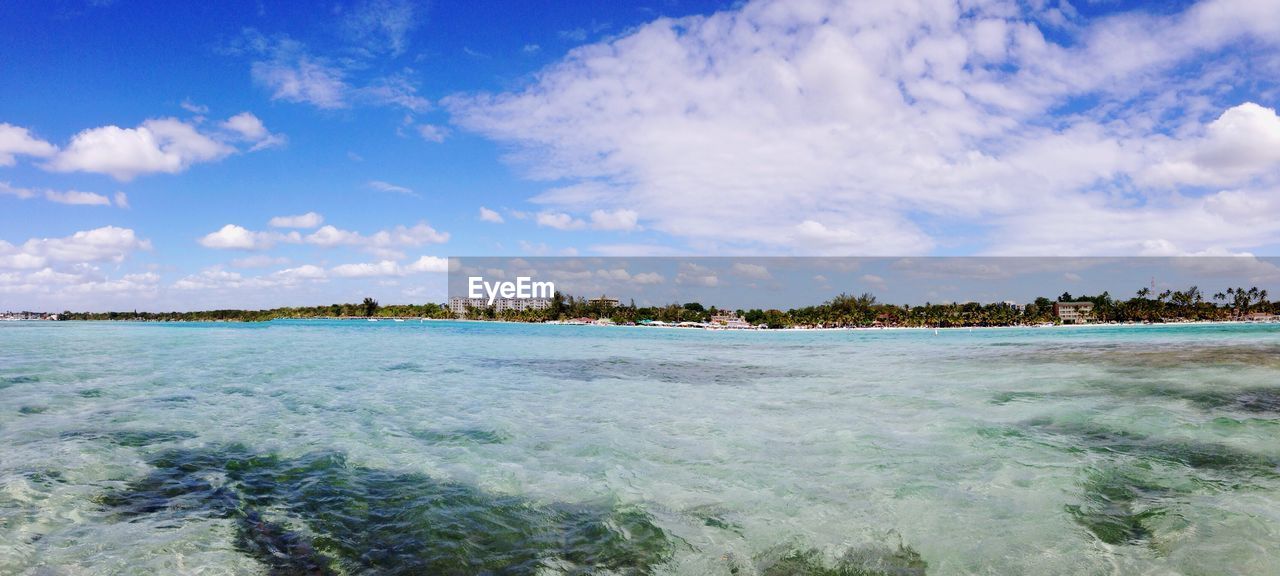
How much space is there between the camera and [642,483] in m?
7.81

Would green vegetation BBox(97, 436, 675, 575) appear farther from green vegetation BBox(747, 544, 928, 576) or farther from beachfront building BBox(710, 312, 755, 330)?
beachfront building BBox(710, 312, 755, 330)

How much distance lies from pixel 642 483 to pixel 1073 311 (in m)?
210

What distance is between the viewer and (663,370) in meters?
26.5

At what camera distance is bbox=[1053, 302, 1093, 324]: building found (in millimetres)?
168500

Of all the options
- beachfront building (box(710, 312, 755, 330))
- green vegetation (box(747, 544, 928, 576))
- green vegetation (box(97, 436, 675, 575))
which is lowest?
beachfront building (box(710, 312, 755, 330))

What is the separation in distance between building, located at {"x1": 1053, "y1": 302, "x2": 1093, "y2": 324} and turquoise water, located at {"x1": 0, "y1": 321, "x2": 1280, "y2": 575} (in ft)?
610

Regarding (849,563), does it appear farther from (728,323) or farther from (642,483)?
(728,323)

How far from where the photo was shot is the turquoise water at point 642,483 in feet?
17.6

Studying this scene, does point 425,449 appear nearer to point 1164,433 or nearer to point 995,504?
point 995,504

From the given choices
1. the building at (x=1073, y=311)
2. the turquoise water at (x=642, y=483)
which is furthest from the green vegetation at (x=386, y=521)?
the building at (x=1073, y=311)

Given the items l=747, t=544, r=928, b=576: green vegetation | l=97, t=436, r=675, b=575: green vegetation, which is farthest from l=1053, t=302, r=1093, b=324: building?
l=97, t=436, r=675, b=575: green vegetation

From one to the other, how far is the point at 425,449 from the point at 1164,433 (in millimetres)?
12913

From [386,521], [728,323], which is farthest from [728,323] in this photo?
[386,521]

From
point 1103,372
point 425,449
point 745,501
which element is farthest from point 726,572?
point 1103,372
